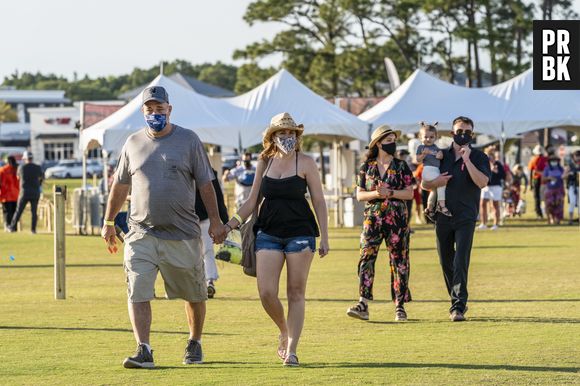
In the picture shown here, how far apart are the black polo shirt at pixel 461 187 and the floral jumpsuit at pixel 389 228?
41cm

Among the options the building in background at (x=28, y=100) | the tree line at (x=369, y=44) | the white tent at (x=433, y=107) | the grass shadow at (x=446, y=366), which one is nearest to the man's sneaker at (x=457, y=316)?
the grass shadow at (x=446, y=366)

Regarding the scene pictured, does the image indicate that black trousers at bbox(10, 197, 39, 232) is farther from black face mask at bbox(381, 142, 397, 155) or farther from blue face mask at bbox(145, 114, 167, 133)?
blue face mask at bbox(145, 114, 167, 133)

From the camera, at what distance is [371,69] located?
209 ft

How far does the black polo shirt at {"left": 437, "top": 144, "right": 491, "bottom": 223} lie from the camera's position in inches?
521

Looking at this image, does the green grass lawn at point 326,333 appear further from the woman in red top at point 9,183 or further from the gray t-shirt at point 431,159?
the woman in red top at point 9,183

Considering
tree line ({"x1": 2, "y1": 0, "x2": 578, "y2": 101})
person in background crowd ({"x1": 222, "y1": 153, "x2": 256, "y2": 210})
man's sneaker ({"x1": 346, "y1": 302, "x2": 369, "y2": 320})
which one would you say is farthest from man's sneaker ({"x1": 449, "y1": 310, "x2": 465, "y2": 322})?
tree line ({"x1": 2, "y1": 0, "x2": 578, "y2": 101})

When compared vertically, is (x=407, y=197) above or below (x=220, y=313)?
above

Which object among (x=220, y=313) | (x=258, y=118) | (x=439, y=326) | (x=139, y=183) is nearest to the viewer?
(x=139, y=183)

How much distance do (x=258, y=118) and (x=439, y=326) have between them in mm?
19196

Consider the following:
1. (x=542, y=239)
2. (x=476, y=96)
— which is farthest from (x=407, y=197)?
(x=476, y=96)

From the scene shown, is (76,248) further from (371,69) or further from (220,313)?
(371,69)

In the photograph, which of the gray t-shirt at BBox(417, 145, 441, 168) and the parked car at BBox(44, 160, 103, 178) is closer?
the gray t-shirt at BBox(417, 145, 441, 168)

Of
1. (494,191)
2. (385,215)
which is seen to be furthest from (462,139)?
(494,191)

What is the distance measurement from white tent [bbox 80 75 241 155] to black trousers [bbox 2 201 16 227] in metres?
2.51
